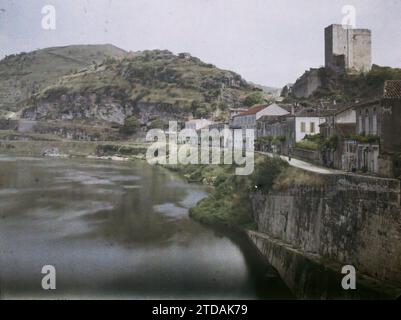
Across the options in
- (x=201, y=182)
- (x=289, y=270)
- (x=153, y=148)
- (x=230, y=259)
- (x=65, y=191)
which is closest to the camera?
(x=289, y=270)

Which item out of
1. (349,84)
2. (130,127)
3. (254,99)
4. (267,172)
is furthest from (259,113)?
(130,127)

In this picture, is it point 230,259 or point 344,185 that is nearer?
point 344,185

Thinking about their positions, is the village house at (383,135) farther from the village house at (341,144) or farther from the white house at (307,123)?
the white house at (307,123)

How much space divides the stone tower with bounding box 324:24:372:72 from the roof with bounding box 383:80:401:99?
352 inches

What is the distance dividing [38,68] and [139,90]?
14189mm

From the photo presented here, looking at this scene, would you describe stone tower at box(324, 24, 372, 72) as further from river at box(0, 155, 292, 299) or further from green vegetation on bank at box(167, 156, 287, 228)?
river at box(0, 155, 292, 299)

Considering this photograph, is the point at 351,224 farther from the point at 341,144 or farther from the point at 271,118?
the point at 271,118

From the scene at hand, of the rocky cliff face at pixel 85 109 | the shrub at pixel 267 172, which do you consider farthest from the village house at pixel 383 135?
the rocky cliff face at pixel 85 109

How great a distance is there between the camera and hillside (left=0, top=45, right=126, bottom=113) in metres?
35.5

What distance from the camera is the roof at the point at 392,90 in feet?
21.0

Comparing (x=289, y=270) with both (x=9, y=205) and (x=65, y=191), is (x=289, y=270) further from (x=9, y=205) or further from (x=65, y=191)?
(x=65, y=191)
